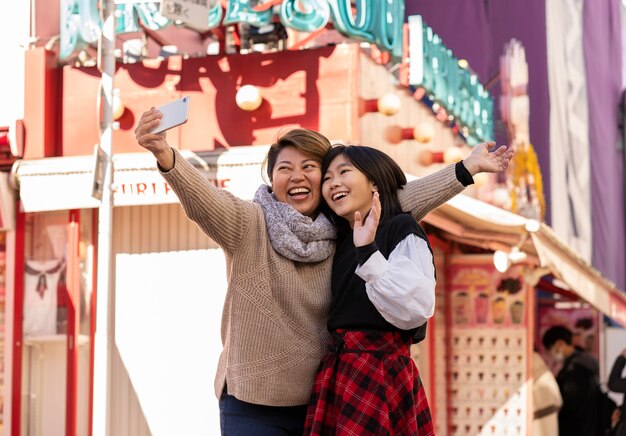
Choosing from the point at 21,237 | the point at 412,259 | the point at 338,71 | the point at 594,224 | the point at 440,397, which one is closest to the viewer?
the point at 412,259

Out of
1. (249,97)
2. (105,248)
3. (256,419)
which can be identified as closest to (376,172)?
(256,419)

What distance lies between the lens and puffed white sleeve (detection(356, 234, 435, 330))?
3945mm

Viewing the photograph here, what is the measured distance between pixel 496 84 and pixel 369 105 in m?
7.15

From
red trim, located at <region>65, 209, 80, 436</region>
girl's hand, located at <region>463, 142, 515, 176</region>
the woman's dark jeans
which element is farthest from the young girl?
red trim, located at <region>65, 209, 80, 436</region>

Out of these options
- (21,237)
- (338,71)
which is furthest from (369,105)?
(21,237)

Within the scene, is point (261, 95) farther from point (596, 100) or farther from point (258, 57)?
point (596, 100)

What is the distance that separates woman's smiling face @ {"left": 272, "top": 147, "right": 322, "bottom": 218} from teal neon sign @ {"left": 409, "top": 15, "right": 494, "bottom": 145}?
6546 mm

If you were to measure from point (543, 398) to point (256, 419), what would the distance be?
32.6ft

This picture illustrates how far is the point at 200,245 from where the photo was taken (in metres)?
10.5

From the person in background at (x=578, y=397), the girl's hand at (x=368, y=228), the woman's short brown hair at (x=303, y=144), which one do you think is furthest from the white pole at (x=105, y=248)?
the person in background at (x=578, y=397)

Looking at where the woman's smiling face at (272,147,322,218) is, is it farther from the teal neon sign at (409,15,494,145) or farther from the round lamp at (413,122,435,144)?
the round lamp at (413,122,435,144)

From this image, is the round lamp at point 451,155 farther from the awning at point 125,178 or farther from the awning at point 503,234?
the awning at point 125,178

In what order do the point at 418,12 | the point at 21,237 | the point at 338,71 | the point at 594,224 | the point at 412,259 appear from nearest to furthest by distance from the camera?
the point at 412,259 → the point at 338,71 → the point at 21,237 → the point at 418,12 → the point at 594,224

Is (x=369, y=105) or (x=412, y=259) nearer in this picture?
(x=412, y=259)
